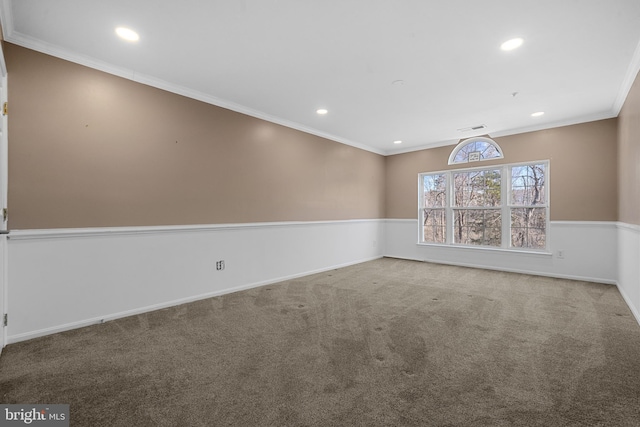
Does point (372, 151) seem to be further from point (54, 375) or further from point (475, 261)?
point (54, 375)

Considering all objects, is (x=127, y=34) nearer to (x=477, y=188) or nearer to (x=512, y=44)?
(x=512, y=44)

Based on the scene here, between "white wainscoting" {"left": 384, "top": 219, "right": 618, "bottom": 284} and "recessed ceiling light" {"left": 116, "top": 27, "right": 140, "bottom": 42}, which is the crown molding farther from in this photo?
"recessed ceiling light" {"left": 116, "top": 27, "right": 140, "bottom": 42}

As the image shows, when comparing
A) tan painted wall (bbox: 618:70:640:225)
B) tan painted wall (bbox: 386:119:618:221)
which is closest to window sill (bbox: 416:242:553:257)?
tan painted wall (bbox: 386:119:618:221)

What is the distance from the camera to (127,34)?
2.47 meters

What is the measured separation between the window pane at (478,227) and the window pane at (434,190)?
14.8 inches

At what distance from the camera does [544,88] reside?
139 inches

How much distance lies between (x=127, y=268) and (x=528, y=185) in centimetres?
610

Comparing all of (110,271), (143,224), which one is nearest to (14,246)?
(110,271)

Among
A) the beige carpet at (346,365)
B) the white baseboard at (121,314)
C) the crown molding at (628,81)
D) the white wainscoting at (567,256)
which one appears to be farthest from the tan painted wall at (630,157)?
the white baseboard at (121,314)

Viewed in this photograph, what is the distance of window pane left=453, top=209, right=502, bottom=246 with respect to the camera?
18.2ft

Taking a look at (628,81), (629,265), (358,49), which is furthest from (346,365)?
(628,81)

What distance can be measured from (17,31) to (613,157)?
277 inches

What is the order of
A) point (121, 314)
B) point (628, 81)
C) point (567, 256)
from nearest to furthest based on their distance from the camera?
1. point (121, 314)
2. point (628, 81)
3. point (567, 256)

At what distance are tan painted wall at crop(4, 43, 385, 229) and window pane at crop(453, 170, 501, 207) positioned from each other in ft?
10.9
